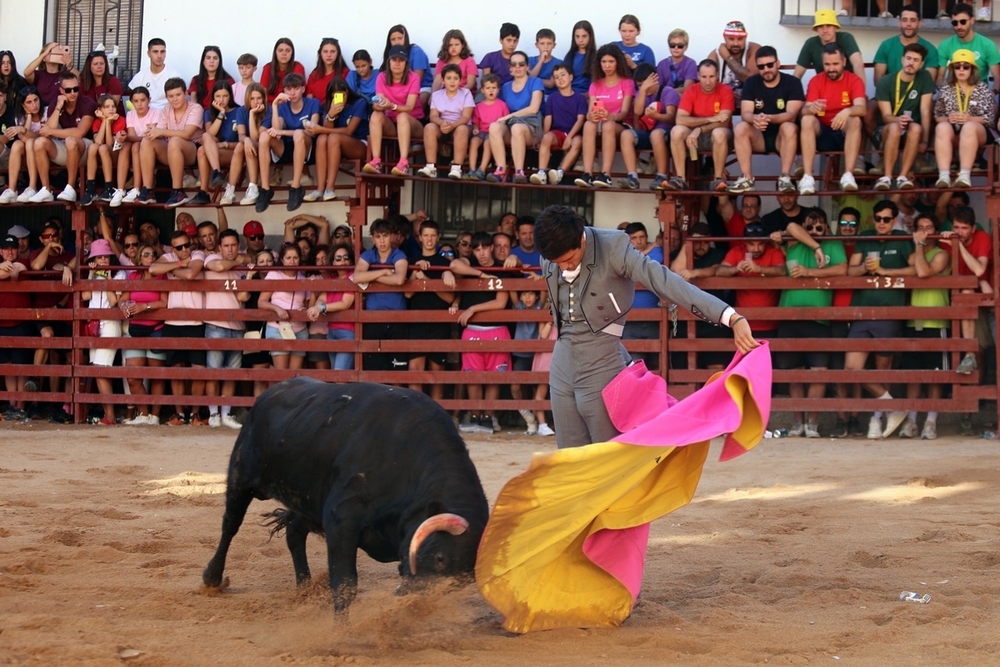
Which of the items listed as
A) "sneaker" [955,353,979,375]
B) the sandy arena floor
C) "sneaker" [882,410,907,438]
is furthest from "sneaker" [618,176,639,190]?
"sneaker" [955,353,979,375]

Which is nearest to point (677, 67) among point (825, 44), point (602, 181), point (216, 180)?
point (825, 44)

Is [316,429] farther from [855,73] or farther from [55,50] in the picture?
[55,50]

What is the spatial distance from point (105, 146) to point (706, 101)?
6246 millimetres

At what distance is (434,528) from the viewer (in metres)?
4.32

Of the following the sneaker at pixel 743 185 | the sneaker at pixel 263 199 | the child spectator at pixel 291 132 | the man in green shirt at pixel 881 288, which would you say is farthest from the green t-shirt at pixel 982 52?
the sneaker at pixel 263 199

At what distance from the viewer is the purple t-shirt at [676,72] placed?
440 inches

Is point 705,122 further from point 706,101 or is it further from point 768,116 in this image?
point 768,116

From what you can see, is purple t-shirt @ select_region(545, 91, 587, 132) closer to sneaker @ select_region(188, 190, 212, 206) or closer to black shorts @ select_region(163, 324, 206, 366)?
sneaker @ select_region(188, 190, 212, 206)

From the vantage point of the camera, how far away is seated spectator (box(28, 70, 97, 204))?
12164 mm

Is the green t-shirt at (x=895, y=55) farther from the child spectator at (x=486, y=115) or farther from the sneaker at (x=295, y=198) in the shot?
the sneaker at (x=295, y=198)

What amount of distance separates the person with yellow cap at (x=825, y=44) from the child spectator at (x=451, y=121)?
3224mm

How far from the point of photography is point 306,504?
5.11 meters

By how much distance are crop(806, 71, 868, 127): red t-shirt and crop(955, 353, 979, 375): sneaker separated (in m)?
2.45

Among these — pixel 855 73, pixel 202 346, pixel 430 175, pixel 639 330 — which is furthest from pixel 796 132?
pixel 202 346
